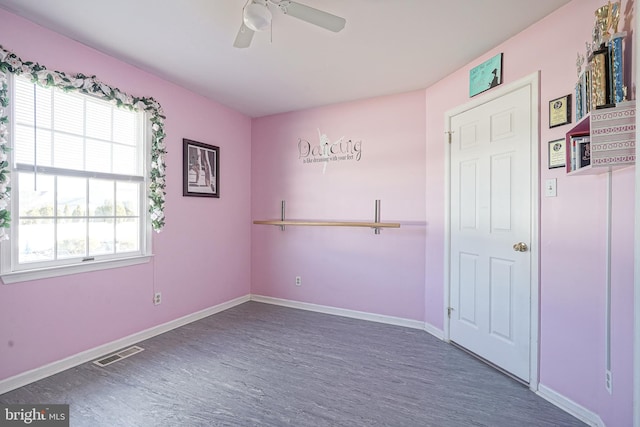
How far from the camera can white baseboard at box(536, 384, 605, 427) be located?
1777mm

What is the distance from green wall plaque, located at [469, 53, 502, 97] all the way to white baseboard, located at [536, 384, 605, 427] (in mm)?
2266

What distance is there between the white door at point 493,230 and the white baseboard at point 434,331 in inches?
5.0

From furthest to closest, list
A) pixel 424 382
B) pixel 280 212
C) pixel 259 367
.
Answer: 1. pixel 280 212
2. pixel 259 367
3. pixel 424 382

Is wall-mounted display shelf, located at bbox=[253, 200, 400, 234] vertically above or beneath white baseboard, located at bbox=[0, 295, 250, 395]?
above

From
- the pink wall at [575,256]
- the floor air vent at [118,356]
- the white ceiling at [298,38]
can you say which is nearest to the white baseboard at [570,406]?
the pink wall at [575,256]

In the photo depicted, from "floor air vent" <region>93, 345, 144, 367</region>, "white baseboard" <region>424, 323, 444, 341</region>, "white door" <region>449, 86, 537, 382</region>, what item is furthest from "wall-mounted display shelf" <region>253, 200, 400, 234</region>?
"floor air vent" <region>93, 345, 144, 367</region>

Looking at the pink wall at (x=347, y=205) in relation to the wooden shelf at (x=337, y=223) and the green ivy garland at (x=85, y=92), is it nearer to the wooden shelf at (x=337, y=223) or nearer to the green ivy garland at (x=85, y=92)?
the wooden shelf at (x=337, y=223)

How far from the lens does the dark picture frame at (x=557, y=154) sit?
195cm

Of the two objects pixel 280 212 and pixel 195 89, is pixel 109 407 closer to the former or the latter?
pixel 280 212

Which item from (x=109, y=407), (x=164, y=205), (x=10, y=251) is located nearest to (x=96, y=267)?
(x=10, y=251)

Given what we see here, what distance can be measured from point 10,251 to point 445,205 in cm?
348

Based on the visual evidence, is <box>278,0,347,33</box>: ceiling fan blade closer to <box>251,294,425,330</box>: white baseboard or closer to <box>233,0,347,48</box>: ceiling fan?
<box>233,0,347,48</box>: ceiling fan

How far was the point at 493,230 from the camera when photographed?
97.3 inches

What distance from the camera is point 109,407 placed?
75.0 inches
